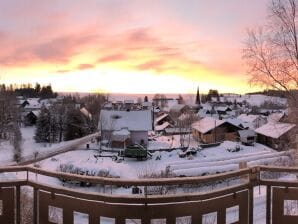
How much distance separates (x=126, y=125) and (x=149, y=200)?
136 ft

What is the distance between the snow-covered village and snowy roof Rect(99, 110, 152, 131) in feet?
0.38

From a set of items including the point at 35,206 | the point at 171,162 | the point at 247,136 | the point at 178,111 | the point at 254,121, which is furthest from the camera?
the point at 178,111

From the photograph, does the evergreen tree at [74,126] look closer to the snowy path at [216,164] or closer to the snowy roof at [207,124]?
the snowy roof at [207,124]

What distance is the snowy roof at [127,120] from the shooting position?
4422cm

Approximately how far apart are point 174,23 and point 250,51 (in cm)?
842

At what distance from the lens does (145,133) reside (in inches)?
1741

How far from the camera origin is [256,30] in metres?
14.7

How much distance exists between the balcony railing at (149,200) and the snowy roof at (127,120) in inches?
1580

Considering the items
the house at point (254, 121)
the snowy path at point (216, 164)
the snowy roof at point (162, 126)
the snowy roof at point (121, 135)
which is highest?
the house at point (254, 121)

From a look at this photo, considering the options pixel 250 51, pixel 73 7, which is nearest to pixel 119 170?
pixel 73 7

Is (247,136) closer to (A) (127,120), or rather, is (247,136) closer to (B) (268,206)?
(A) (127,120)

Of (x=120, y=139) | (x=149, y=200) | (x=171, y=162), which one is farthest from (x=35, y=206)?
(x=120, y=139)

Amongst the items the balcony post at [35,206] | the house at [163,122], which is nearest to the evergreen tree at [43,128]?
the house at [163,122]

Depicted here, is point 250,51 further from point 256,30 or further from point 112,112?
point 112,112
